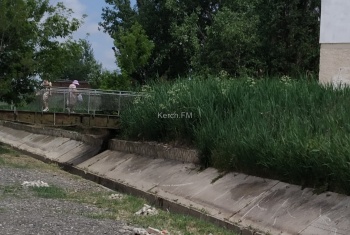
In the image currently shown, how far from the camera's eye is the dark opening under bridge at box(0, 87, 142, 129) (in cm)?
2603

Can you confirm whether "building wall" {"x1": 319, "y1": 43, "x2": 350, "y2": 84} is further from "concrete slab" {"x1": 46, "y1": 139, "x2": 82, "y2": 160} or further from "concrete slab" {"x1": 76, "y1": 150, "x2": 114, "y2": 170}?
"concrete slab" {"x1": 46, "y1": 139, "x2": 82, "y2": 160}

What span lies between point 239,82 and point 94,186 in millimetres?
5001

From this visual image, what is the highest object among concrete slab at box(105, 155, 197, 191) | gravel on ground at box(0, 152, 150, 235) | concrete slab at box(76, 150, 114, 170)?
gravel on ground at box(0, 152, 150, 235)

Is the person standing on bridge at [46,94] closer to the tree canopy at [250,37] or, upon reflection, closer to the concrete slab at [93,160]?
the concrete slab at [93,160]

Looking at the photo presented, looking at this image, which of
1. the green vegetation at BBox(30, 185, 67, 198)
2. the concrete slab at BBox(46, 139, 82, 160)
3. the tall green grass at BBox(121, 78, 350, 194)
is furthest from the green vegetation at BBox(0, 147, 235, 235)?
the concrete slab at BBox(46, 139, 82, 160)

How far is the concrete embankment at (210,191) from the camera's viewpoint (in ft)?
35.0

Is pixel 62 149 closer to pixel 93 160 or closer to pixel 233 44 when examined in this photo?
pixel 93 160

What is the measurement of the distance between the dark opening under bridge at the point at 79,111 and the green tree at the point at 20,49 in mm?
1165

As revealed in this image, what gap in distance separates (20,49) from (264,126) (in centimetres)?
1424

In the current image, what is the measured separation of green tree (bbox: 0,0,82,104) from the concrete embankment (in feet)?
11.1

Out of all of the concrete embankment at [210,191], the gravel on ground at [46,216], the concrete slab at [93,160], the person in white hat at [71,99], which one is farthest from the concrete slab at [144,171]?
the person in white hat at [71,99]

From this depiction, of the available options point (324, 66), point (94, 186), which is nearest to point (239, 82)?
point (94, 186)

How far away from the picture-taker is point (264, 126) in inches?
556

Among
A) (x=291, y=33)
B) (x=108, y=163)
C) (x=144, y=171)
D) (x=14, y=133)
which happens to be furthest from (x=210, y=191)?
(x=14, y=133)
